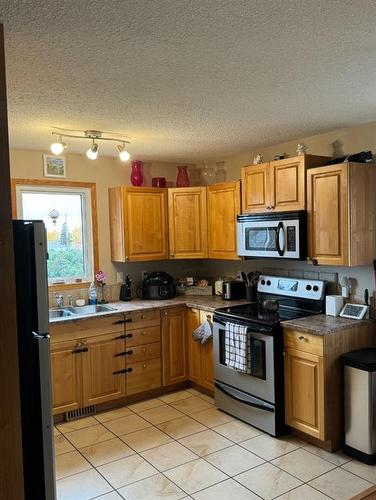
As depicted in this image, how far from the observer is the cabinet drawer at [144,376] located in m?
4.09

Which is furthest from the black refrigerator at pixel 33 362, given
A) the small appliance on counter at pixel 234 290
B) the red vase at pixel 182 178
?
the red vase at pixel 182 178

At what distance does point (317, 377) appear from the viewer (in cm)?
308

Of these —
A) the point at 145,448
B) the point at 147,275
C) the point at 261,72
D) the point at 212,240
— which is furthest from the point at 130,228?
the point at 261,72

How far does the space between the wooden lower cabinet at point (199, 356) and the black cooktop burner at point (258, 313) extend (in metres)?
0.28

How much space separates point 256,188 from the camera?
3936 mm

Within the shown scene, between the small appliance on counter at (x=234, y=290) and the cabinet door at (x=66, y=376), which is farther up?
the small appliance on counter at (x=234, y=290)

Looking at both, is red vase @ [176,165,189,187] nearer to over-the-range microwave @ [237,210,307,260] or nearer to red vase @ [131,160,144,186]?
red vase @ [131,160,144,186]

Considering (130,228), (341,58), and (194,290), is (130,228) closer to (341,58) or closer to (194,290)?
(194,290)

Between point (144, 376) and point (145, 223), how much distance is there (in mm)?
1549

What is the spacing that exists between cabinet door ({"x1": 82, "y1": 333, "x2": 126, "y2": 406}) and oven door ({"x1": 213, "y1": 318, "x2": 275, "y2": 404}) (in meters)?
0.99

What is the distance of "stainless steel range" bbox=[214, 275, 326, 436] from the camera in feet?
10.9

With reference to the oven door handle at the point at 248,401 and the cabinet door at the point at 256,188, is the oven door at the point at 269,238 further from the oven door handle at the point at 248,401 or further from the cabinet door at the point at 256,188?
the oven door handle at the point at 248,401

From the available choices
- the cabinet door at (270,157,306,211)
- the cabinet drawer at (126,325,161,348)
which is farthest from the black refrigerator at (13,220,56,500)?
the cabinet door at (270,157,306,211)

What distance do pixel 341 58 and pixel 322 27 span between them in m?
0.39
